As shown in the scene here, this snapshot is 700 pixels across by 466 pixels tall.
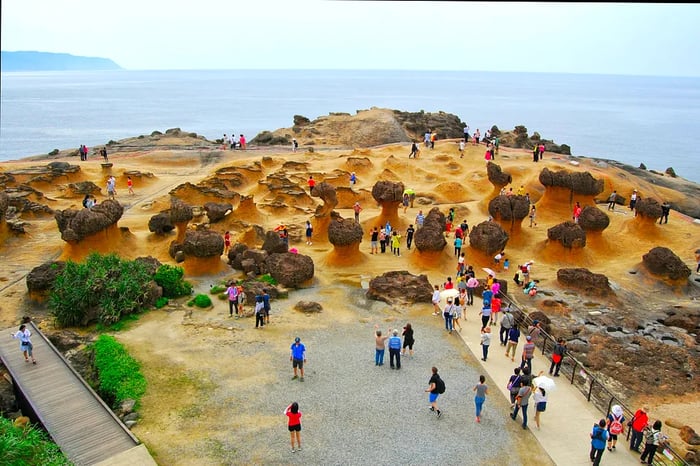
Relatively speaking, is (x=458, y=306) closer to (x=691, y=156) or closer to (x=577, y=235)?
(x=577, y=235)

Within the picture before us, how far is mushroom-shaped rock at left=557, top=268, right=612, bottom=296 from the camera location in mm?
25188

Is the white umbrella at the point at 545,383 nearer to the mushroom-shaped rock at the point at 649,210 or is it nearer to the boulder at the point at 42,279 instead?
the boulder at the point at 42,279

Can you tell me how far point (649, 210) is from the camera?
102 feet

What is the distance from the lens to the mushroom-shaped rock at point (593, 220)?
2973cm

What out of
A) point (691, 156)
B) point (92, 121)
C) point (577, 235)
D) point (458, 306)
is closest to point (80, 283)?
point (458, 306)

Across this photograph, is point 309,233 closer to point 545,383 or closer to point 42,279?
point 42,279

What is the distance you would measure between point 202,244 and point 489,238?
1354cm

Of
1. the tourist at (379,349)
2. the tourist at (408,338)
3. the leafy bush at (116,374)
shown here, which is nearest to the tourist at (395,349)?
the tourist at (379,349)

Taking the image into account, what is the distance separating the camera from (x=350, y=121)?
6462cm

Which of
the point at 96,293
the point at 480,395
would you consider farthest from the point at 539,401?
the point at 96,293

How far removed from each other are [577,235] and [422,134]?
1583 inches

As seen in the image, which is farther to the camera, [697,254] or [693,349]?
[697,254]

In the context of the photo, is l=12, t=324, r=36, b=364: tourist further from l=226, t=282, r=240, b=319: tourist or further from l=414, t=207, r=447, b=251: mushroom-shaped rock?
l=414, t=207, r=447, b=251: mushroom-shaped rock

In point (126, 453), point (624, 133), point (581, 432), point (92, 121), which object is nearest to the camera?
point (126, 453)
